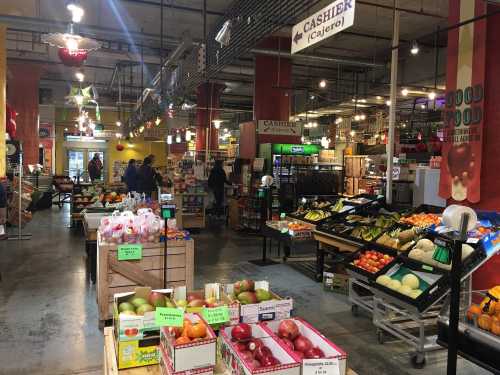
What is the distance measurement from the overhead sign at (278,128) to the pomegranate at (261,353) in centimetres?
874

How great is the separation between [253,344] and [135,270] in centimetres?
253

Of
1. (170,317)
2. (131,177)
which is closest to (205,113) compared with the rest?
(131,177)

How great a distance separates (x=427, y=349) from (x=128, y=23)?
30.7 feet

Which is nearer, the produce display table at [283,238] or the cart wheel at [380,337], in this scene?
the cart wheel at [380,337]

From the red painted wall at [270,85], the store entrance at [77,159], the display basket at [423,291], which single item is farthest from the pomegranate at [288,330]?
the store entrance at [77,159]

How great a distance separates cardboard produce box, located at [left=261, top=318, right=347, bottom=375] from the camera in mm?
1846

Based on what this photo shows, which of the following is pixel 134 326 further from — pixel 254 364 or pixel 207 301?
pixel 254 364

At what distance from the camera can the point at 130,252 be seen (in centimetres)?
427

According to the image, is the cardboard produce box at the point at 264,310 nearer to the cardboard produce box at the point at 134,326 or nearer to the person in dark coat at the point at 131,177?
the cardboard produce box at the point at 134,326

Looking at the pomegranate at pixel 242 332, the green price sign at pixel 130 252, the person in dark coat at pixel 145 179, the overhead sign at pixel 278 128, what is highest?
the overhead sign at pixel 278 128

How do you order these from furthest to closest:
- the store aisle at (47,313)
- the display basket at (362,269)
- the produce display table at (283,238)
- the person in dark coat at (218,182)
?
the person in dark coat at (218,182) < the produce display table at (283,238) < the display basket at (362,269) < the store aisle at (47,313)

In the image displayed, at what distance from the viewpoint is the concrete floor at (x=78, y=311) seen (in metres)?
3.73

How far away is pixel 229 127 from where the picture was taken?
27188 millimetres

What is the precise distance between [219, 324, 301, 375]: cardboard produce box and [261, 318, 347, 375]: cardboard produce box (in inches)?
1.2
